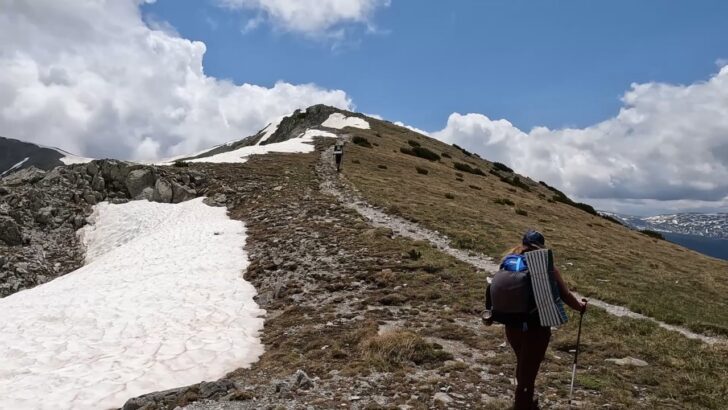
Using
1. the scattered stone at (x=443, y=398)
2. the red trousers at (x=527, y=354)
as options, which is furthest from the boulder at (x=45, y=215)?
the red trousers at (x=527, y=354)

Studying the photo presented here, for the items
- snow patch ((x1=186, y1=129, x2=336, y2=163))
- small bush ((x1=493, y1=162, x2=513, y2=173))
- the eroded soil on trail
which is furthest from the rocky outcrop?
small bush ((x1=493, y1=162, x2=513, y2=173))

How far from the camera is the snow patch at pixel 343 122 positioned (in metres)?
76.4

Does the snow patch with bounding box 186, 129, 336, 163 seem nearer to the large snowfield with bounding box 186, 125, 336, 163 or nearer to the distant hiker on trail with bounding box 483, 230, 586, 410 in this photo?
the large snowfield with bounding box 186, 125, 336, 163

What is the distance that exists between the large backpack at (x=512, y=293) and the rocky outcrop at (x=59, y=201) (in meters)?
25.3

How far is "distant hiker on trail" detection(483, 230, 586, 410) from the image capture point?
7.22 meters

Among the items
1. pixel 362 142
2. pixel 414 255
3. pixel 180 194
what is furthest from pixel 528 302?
pixel 362 142

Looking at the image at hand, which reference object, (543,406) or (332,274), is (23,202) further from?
(543,406)

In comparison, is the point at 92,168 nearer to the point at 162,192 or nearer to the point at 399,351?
the point at 162,192

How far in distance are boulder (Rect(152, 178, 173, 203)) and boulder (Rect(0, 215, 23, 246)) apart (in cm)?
856

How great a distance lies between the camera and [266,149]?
1969 inches

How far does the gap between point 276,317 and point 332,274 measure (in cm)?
340

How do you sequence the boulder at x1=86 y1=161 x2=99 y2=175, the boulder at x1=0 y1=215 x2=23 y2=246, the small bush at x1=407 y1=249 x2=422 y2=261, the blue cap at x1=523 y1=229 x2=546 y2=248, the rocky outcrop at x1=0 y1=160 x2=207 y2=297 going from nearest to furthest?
the blue cap at x1=523 y1=229 x2=546 y2=248, the small bush at x1=407 y1=249 x2=422 y2=261, the rocky outcrop at x1=0 y1=160 x2=207 y2=297, the boulder at x1=0 y1=215 x2=23 y2=246, the boulder at x1=86 y1=161 x2=99 y2=175

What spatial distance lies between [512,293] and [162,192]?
32244 mm

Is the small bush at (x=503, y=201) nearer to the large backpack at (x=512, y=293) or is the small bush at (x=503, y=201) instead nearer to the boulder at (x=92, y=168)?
the boulder at (x=92, y=168)
